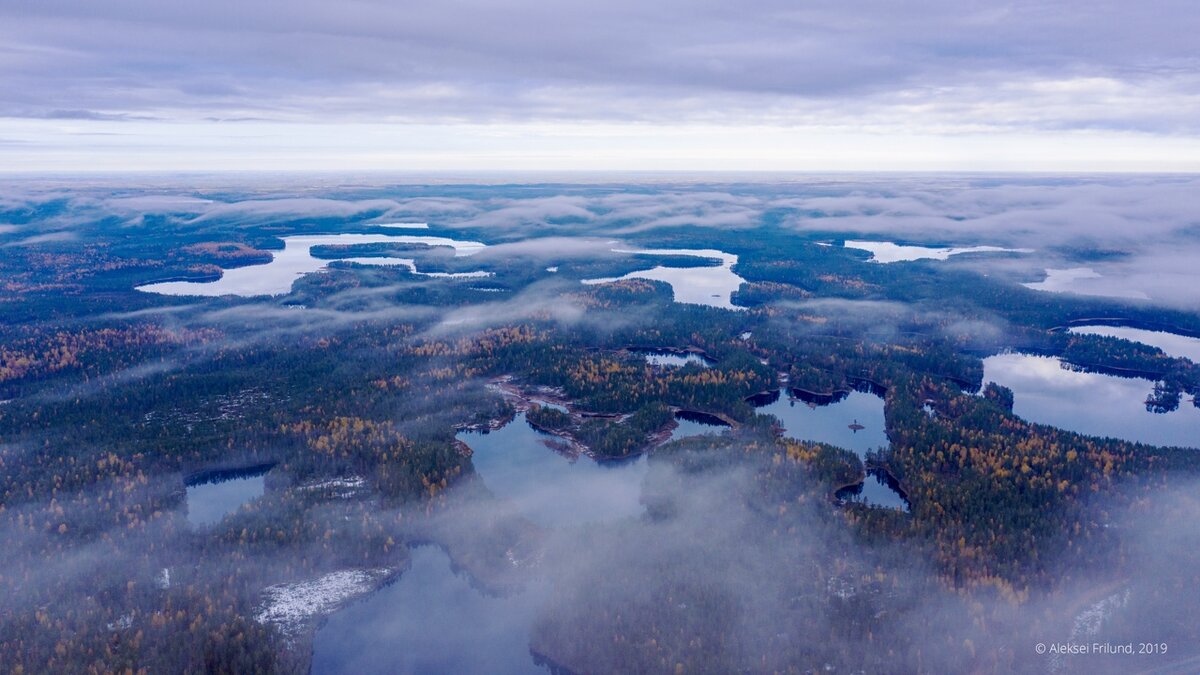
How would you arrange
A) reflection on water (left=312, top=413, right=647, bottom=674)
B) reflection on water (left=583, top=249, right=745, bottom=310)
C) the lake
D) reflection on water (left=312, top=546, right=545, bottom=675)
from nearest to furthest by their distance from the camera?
reflection on water (left=312, top=546, right=545, bottom=675)
reflection on water (left=312, top=413, right=647, bottom=674)
the lake
reflection on water (left=583, top=249, right=745, bottom=310)

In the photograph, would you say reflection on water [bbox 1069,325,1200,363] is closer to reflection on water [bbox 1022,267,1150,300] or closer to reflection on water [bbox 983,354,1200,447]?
reflection on water [bbox 983,354,1200,447]

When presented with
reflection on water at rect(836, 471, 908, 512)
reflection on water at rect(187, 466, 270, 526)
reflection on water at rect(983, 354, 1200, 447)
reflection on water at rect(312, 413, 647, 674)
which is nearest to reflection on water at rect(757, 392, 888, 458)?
reflection on water at rect(836, 471, 908, 512)

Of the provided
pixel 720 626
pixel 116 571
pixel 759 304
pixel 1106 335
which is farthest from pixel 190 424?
pixel 1106 335

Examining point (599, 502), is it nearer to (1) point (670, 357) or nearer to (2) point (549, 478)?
(2) point (549, 478)

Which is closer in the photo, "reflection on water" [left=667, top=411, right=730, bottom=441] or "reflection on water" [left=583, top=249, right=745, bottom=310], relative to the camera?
"reflection on water" [left=667, top=411, right=730, bottom=441]

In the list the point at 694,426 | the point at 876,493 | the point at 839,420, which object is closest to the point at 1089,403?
the point at 839,420

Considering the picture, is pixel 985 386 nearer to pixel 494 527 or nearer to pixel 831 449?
pixel 831 449
